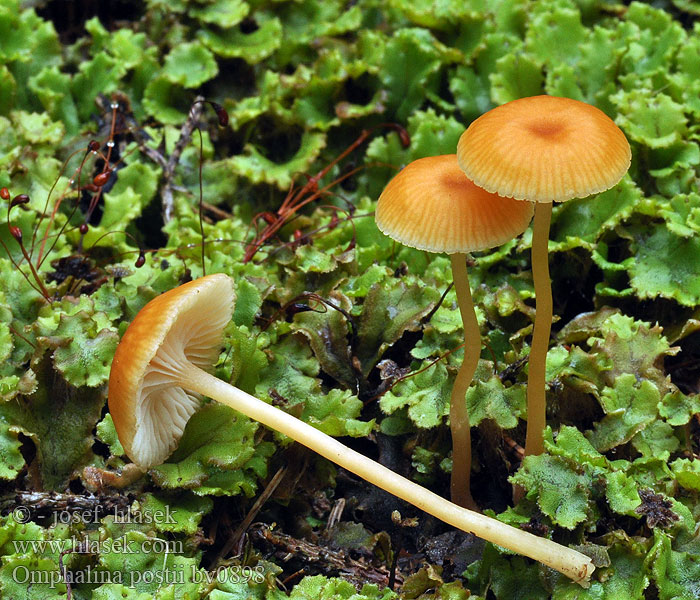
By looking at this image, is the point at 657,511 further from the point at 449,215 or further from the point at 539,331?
the point at 449,215

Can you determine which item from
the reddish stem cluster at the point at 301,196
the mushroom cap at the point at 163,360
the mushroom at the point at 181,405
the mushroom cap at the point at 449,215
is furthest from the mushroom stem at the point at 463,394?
the reddish stem cluster at the point at 301,196

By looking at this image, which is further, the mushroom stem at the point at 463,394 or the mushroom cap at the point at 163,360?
the mushroom stem at the point at 463,394

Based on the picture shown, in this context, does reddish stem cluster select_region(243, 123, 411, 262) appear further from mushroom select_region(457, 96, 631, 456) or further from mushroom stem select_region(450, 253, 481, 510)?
mushroom select_region(457, 96, 631, 456)

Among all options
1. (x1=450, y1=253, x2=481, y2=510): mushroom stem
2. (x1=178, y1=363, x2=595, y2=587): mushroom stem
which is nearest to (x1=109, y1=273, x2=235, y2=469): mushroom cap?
(x1=178, y1=363, x2=595, y2=587): mushroom stem

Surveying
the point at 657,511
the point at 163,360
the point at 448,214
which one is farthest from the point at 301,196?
the point at 657,511

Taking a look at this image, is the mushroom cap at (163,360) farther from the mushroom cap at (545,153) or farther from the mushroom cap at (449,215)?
the mushroom cap at (545,153)

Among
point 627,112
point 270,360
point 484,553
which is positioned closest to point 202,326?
point 270,360

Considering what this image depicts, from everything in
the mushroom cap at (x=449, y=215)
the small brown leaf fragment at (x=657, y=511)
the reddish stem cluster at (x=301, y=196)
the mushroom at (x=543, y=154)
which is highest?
the mushroom at (x=543, y=154)
